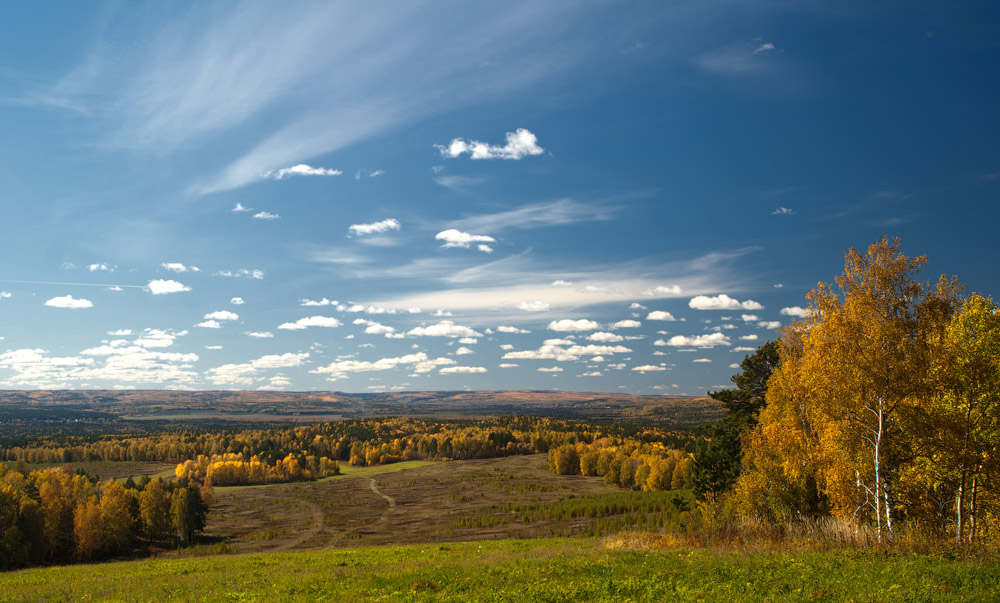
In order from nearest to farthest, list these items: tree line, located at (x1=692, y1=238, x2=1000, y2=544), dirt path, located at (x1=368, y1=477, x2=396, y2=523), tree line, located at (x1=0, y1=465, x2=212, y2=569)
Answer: tree line, located at (x1=692, y1=238, x2=1000, y2=544), tree line, located at (x1=0, y1=465, x2=212, y2=569), dirt path, located at (x1=368, y1=477, x2=396, y2=523)

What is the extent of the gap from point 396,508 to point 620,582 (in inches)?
4776

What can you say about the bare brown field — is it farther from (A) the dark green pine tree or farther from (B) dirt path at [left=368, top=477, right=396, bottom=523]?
(A) the dark green pine tree

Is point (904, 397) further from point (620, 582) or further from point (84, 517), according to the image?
point (84, 517)

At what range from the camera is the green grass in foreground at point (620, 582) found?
15289mm

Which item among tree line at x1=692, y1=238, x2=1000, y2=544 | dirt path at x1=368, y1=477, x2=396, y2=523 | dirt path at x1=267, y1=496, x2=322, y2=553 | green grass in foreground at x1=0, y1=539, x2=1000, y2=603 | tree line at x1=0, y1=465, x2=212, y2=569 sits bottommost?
dirt path at x1=368, y1=477, x2=396, y2=523

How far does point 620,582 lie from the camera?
59.2 feet

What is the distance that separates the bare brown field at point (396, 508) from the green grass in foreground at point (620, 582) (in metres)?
63.0

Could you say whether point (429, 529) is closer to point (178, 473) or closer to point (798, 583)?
point (798, 583)

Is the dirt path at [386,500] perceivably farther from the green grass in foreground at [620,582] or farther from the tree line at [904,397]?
the tree line at [904,397]

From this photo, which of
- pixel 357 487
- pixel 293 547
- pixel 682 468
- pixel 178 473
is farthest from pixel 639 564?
pixel 178 473

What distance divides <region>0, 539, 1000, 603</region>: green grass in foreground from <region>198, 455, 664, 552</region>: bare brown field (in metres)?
63.0

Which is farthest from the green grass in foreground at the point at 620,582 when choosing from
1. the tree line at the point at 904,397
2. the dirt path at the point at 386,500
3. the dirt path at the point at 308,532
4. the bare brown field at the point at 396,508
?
the dirt path at the point at 386,500

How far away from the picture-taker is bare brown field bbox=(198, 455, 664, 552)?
93.0 meters

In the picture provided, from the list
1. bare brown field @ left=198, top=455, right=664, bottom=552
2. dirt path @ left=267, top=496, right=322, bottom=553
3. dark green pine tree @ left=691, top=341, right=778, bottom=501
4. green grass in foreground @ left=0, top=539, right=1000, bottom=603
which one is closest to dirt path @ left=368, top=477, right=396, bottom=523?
bare brown field @ left=198, top=455, right=664, bottom=552
